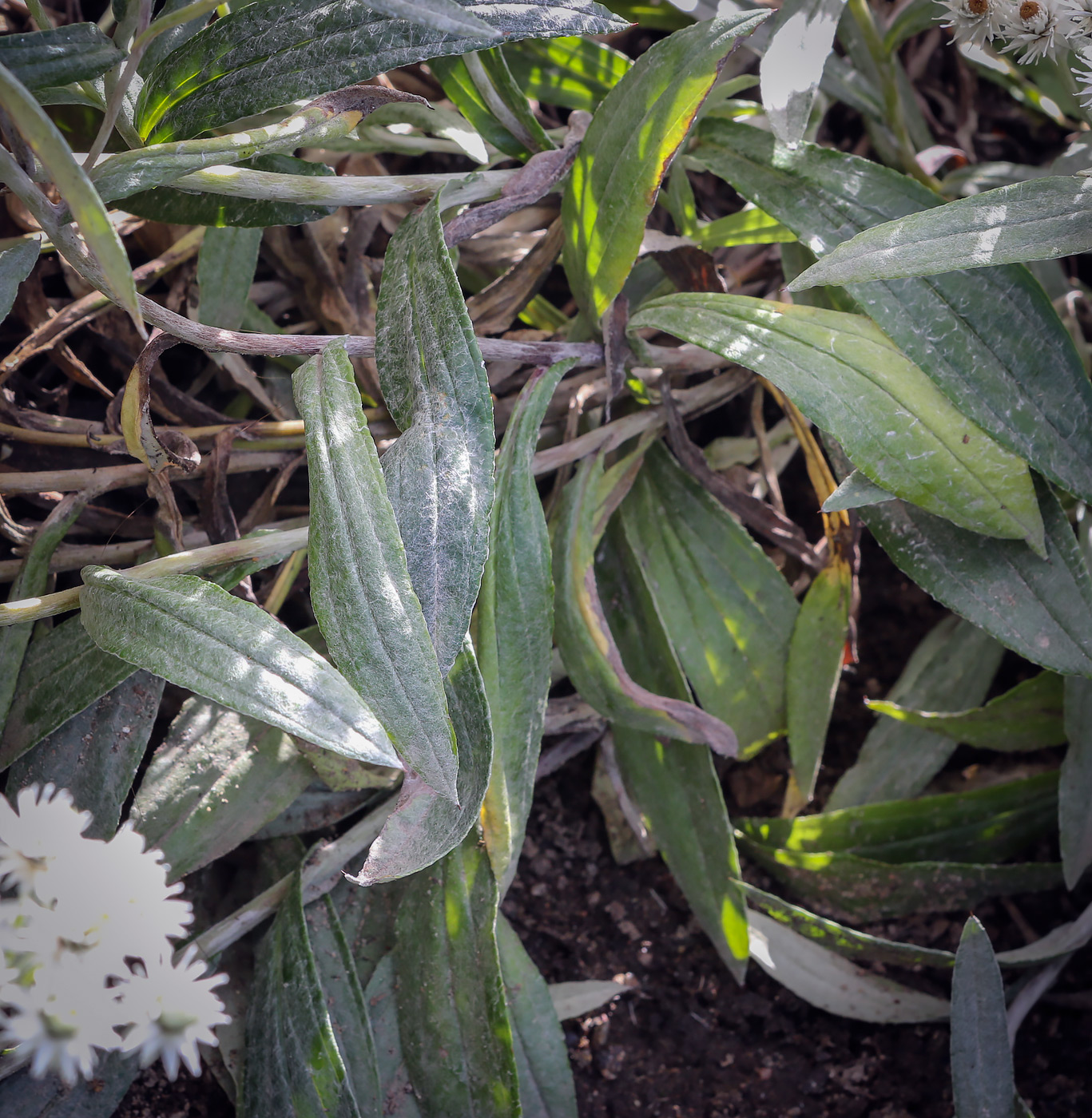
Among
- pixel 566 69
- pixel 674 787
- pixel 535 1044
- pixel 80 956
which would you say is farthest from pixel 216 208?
pixel 535 1044

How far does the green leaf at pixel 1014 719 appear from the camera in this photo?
32.3 inches

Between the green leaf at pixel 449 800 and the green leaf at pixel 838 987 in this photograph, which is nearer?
the green leaf at pixel 449 800

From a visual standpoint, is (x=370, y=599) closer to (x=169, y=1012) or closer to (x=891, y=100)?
(x=169, y=1012)

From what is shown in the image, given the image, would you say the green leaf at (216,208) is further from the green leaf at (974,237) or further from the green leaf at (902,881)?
the green leaf at (902,881)

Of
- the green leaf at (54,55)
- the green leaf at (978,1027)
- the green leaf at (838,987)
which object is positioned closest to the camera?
the green leaf at (54,55)

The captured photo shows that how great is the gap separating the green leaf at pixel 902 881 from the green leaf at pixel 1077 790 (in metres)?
0.06

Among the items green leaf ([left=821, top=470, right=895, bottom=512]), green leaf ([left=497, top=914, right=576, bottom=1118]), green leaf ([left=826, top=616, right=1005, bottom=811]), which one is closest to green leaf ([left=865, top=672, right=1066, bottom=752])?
green leaf ([left=826, top=616, right=1005, bottom=811])

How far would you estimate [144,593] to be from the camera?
534 mm

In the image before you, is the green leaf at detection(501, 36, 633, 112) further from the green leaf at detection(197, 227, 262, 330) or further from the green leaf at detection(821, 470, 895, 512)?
the green leaf at detection(821, 470, 895, 512)

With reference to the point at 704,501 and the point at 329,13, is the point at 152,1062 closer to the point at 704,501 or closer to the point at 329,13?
the point at 704,501

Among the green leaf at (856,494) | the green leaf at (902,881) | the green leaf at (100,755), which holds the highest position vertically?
the green leaf at (856,494)

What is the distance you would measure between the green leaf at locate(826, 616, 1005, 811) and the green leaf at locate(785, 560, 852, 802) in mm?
89

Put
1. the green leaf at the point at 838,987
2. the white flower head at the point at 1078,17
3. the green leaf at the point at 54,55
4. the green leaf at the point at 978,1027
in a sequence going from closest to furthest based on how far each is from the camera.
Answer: the green leaf at the point at 54,55 → the white flower head at the point at 1078,17 → the green leaf at the point at 978,1027 → the green leaf at the point at 838,987

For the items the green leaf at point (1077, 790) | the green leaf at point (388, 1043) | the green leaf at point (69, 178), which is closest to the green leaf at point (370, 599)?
the green leaf at point (69, 178)
